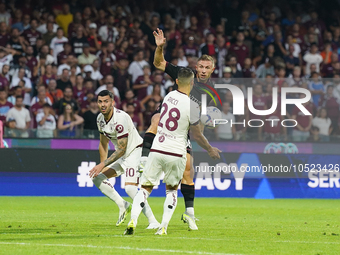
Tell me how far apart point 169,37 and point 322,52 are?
5.24m

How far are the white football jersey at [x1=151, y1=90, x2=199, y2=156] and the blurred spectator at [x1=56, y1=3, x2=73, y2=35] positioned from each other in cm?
1333

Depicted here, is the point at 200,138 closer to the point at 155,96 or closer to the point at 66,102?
the point at 66,102

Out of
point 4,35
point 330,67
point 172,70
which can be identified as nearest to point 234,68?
point 330,67

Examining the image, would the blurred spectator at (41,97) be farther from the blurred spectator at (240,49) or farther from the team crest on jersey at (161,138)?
the team crest on jersey at (161,138)

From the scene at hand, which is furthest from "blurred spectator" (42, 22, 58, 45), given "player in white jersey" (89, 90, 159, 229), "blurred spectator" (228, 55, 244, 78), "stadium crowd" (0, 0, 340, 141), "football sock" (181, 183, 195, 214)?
"football sock" (181, 183, 195, 214)

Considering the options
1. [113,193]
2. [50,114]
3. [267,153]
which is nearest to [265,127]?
[267,153]

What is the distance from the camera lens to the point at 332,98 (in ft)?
55.7

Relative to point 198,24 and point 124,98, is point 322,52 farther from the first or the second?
point 124,98

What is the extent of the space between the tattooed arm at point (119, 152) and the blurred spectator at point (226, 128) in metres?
6.51

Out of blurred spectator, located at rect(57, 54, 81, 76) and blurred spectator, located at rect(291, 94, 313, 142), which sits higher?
blurred spectator, located at rect(57, 54, 81, 76)

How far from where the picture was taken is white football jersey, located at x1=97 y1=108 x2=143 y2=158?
975cm

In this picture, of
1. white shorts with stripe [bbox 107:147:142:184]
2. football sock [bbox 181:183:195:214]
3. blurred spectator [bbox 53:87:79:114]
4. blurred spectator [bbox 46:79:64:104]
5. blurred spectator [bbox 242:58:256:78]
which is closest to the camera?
football sock [bbox 181:183:195:214]

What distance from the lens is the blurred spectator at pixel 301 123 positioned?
16156 mm

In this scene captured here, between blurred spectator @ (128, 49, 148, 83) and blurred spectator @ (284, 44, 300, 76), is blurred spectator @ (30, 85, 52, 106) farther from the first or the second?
blurred spectator @ (284, 44, 300, 76)
